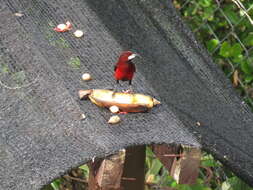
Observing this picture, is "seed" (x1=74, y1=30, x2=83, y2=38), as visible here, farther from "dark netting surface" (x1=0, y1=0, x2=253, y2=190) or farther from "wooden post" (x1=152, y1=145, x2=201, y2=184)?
"wooden post" (x1=152, y1=145, x2=201, y2=184)

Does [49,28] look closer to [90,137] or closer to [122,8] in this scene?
[122,8]

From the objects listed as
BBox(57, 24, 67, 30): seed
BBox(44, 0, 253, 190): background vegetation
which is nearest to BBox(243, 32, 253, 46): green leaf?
BBox(44, 0, 253, 190): background vegetation

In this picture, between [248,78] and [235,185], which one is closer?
[235,185]

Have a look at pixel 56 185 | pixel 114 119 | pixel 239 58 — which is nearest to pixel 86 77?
pixel 114 119

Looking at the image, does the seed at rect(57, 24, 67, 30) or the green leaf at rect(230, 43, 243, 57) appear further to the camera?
the green leaf at rect(230, 43, 243, 57)

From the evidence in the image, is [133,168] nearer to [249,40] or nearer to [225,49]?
[225,49]

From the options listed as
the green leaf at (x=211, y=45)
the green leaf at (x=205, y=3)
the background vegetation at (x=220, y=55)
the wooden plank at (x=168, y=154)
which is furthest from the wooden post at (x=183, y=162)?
the green leaf at (x=205, y=3)

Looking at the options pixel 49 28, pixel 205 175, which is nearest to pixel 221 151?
pixel 49 28
